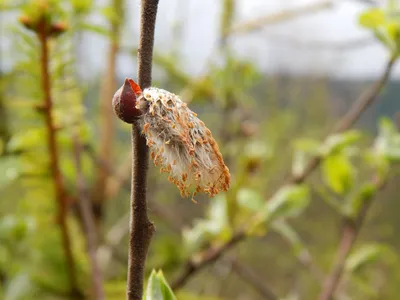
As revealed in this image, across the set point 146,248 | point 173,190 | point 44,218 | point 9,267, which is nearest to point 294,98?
point 173,190

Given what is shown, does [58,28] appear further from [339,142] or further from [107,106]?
[107,106]

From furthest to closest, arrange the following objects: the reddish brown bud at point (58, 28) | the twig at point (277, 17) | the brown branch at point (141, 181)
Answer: the twig at point (277, 17) → the reddish brown bud at point (58, 28) → the brown branch at point (141, 181)

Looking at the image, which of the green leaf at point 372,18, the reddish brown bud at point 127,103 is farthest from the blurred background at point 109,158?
the reddish brown bud at point 127,103

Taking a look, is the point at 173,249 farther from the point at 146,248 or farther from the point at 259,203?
the point at 146,248

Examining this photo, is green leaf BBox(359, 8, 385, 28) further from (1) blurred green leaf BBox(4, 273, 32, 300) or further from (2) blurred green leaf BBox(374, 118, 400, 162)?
(1) blurred green leaf BBox(4, 273, 32, 300)

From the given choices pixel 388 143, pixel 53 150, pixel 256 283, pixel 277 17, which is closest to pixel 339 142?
pixel 388 143

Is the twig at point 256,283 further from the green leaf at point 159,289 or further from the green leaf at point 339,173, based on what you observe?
the green leaf at point 159,289

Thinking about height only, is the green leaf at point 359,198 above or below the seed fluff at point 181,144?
below

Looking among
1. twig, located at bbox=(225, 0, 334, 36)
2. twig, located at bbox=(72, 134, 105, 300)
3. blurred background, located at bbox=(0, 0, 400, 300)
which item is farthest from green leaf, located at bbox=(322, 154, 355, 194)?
twig, located at bbox=(225, 0, 334, 36)
